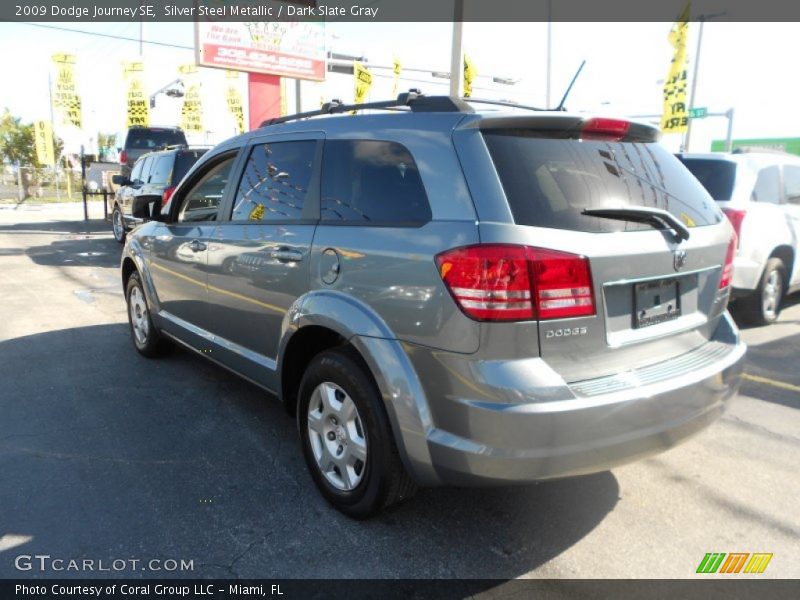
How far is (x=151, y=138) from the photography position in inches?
773

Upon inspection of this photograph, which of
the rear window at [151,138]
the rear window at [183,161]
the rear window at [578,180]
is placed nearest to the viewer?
the rear window at [578,180]

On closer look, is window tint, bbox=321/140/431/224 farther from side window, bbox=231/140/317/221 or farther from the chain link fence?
the chain link fence

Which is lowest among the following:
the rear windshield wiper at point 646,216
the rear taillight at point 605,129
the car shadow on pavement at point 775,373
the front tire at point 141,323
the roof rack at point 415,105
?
the car shadow on pavement at point 775,373

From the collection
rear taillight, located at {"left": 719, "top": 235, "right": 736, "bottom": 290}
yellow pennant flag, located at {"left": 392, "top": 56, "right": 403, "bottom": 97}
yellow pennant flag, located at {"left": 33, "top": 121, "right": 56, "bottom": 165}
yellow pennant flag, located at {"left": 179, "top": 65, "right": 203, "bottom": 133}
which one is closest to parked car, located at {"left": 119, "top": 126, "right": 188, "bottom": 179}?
yellow pennant flag, located at {"left": 179, "top": 65, "right": 203, "bottom": 133}

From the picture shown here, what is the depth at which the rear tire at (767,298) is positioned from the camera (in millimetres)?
6316

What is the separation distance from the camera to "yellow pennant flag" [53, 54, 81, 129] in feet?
75.3

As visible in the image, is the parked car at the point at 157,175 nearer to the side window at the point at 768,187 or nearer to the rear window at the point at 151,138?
the rear window at the point at 151,138

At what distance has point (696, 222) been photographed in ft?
9.45

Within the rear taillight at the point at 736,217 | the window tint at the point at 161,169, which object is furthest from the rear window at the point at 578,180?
the window tint at the point at 161,169

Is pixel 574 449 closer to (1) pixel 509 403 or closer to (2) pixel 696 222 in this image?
(1) pixel 509 403

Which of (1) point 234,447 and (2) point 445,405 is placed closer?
(2) point 445,405

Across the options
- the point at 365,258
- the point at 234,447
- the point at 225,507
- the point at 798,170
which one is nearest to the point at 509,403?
the point at 365,258

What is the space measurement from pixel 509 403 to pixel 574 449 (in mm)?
313

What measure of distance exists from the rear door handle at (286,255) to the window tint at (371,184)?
9.1 inches
